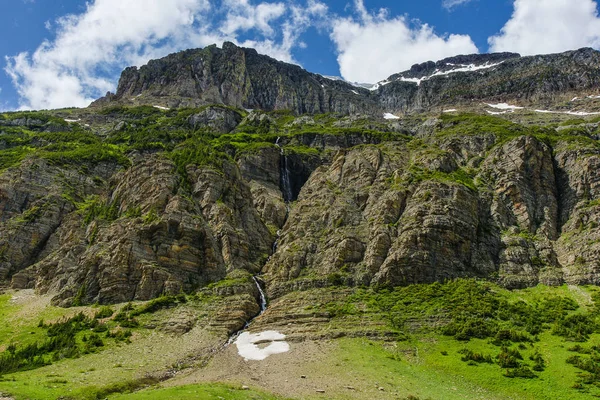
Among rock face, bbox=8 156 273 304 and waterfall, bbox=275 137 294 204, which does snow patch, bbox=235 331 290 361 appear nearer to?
rock face, bbox=8 156 273 304

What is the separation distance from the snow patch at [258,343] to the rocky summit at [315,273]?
329 millimetres

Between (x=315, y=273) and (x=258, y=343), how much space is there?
22.6 metres

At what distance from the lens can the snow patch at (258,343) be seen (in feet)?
171

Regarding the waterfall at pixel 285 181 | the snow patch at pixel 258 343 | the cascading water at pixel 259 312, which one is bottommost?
the snow patch at pixel 258 343

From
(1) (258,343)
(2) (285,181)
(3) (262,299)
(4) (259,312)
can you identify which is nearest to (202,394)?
(1) (258,343)

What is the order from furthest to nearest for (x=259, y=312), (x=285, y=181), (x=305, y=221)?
(x=285, y=181) < (x=305, y=221) < (x=259, y=312)

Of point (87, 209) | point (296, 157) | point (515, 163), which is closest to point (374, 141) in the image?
point (296, 157)

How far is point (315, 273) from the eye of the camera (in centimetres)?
7606

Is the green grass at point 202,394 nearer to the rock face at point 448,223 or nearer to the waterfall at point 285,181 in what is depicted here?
the rock face at point 448,223

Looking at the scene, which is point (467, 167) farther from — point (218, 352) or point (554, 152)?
point (218, 352)

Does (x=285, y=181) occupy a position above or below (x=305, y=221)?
above

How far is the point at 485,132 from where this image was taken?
119m

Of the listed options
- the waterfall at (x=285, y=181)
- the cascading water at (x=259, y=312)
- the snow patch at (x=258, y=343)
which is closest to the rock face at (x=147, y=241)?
the cascading water at (x=259, y=312)

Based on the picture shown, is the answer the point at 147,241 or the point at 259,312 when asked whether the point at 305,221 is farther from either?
the point at 147,241
